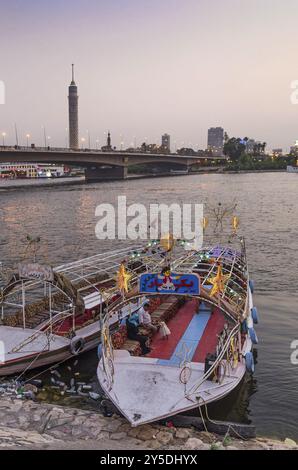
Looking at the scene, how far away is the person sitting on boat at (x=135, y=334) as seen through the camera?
637 inches

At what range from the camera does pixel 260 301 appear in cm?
2638

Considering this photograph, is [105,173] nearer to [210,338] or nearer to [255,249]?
[255,249]

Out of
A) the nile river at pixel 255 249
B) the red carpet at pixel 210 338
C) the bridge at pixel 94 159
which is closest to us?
the nile river at pixel 255 249

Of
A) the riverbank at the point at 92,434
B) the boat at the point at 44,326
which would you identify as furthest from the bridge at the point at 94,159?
the riverbank at the point at 92,434

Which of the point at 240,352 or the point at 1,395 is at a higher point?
the point at 240,352

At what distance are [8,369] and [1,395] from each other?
1.50m

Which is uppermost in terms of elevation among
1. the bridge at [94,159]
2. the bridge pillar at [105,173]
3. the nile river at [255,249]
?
the bridge at [94,159]

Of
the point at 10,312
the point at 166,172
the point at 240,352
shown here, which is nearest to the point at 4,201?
the point at 10,312

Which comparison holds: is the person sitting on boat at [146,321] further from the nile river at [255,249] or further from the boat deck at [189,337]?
the nile river at [255,249]

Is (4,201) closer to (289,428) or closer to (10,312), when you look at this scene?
(10,312)

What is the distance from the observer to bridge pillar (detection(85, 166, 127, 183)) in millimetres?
138625

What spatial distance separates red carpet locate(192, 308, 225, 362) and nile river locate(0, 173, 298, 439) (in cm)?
167

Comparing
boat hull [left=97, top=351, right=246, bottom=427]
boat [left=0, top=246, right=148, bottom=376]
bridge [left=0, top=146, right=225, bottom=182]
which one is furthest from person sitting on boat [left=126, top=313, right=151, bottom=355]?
bridge [left=0, top=146, right=225, bottom=182]
